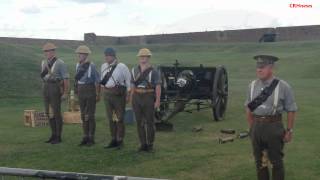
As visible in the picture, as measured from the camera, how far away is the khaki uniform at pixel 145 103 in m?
9.94

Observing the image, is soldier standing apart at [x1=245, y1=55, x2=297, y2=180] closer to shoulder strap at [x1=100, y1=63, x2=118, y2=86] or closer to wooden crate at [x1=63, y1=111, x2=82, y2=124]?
shoulder strap at [x1=100, y1=63, x2=118, y2=86]

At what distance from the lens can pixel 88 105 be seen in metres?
10.9

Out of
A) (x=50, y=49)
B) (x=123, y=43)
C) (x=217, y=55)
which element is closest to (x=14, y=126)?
(x=50, y=49)

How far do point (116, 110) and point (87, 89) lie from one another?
2.60 ft

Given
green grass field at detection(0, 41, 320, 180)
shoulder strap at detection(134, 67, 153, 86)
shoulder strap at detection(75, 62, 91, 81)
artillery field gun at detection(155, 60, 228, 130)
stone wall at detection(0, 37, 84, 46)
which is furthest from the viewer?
stone wall at detection(0, 37, 84, 46)

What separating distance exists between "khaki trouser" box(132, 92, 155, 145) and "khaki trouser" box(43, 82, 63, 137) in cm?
176

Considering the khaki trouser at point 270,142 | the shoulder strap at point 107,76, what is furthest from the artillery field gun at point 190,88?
the khaki trouser at point 270,142

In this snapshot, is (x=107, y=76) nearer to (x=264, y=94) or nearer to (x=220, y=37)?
(x=264, y=94)

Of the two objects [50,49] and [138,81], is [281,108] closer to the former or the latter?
[138,81]

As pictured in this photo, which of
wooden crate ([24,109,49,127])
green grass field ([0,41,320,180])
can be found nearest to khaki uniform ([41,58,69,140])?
green grass field ([0,41,320,180])

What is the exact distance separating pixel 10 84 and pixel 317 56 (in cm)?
1949

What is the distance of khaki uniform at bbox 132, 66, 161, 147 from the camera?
994cm

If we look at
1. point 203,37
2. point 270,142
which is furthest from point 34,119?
point 203,37

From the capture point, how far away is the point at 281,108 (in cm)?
691
